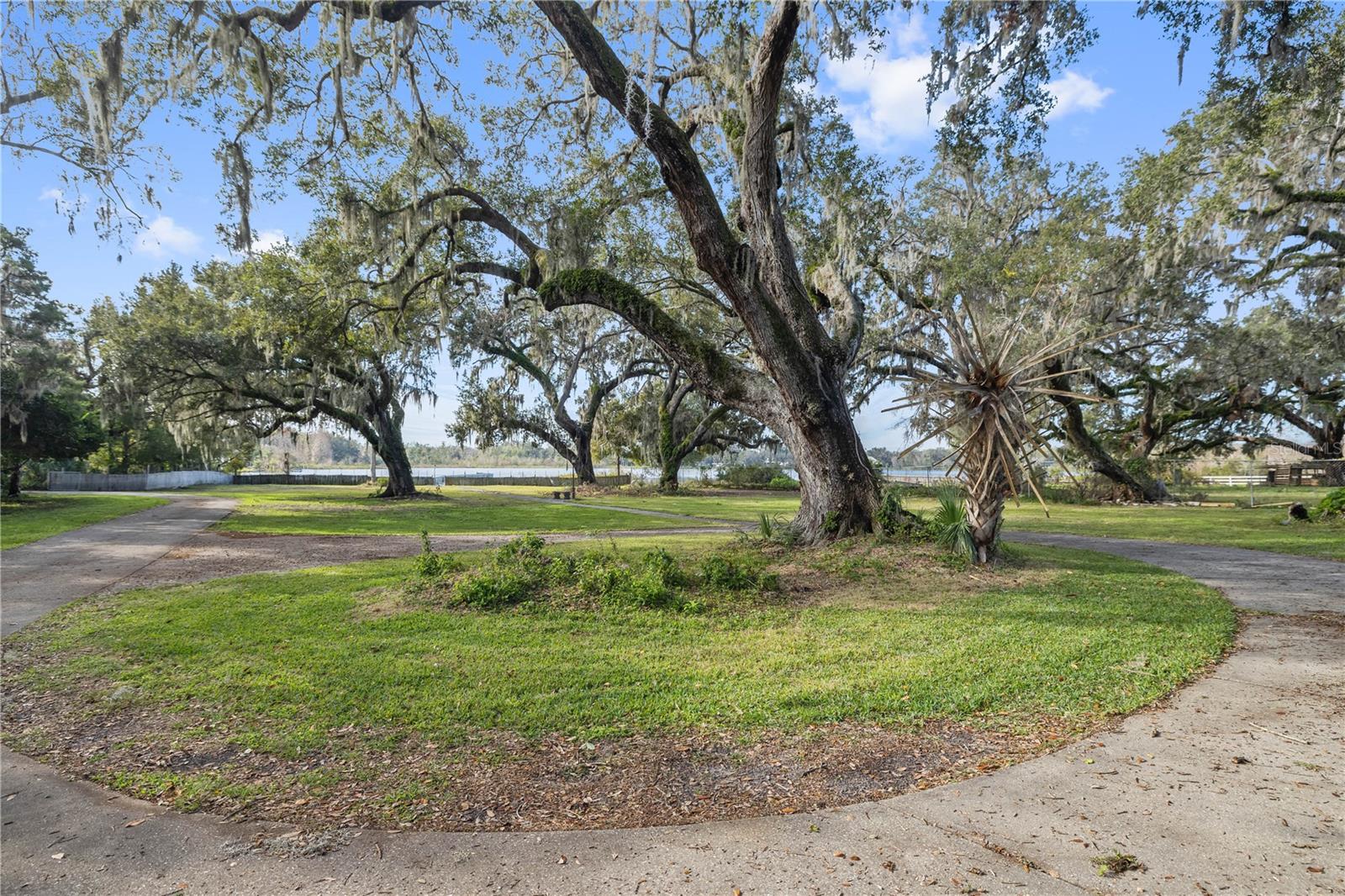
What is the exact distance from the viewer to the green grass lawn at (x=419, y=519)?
14.8 metres

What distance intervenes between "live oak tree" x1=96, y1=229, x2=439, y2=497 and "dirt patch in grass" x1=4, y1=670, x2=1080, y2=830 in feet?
39.4

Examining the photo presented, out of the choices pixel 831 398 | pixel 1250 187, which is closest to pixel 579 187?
pixel 831 398

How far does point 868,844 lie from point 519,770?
171cm

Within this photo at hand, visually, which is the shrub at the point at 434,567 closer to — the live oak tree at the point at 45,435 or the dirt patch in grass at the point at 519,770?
the dirt patch in grass at the point at 519,770

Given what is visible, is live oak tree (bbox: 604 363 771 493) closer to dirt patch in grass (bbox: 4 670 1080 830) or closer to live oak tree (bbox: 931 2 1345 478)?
live oak tree (bbox: 931 2 1345 478)

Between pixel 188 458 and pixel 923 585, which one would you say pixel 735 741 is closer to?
pixel 923 585

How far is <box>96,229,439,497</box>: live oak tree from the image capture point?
1833 centimetres

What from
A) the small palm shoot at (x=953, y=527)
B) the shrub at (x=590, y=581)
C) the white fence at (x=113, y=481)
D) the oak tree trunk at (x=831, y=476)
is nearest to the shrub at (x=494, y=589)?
the shrub at (x=590, y=581)

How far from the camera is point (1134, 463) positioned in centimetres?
2312

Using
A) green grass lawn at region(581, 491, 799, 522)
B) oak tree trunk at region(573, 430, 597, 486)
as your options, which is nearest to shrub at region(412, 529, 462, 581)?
green grass lawn at region(581, 491, 799, 522)

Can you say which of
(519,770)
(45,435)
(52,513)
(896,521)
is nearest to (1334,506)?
(896,521)

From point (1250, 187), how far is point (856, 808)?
54.5 feet

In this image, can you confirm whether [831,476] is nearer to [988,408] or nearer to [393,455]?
[988,408]

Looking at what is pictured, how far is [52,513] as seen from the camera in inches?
711
